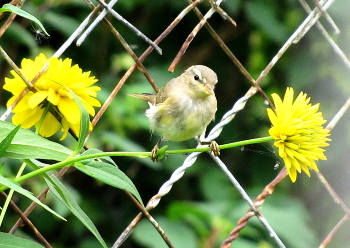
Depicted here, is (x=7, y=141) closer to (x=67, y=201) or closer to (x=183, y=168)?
(x=67, y=201)

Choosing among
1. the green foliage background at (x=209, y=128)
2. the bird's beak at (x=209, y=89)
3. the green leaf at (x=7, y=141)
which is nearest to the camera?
the green leaf at (x=7, y=141)

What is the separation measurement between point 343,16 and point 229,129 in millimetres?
669

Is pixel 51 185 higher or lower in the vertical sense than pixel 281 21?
lower

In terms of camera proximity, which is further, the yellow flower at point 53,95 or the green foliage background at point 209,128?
the green foliage background at point 209,128

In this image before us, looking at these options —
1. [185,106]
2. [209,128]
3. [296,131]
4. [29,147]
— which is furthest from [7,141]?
[209,128]

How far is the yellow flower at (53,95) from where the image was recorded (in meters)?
0.85

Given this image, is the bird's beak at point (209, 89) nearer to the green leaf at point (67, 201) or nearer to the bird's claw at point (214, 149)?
the bird's claw at point (214, 149)

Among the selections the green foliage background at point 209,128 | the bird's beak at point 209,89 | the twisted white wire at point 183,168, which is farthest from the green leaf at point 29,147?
the green foliage background at point 209,128

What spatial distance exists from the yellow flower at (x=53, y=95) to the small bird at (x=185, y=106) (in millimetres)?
516

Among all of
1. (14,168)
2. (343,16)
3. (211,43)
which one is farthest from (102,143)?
(343,16)

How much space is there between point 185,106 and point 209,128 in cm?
88

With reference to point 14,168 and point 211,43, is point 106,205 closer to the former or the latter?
point 14,168

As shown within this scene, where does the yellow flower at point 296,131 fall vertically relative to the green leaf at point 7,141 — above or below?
above

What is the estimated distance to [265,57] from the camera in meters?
2.74
